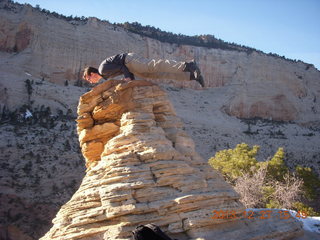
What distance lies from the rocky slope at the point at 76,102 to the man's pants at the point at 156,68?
41.5 ft

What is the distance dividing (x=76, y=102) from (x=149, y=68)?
3055cm

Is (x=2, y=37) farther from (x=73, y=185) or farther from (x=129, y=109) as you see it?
(x=129, y=109)

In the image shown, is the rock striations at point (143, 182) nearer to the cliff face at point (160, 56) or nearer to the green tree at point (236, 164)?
the green tree at point (236, 164)

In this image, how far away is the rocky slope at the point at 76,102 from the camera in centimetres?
2178

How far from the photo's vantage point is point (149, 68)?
759 cm

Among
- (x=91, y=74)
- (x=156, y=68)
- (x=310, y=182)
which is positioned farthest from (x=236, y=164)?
(x=91, y=74)

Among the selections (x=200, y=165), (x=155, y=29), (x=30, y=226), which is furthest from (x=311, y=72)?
(x=200, y=165)

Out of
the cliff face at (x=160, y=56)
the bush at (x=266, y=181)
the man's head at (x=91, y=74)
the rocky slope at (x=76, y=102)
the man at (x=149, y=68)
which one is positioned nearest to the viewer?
the man at (x=149, y=68)

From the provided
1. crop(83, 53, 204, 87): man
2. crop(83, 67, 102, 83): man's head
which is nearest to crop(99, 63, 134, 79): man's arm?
crop(83, 53, 204, 87): man

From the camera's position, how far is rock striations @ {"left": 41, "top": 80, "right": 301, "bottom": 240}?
570cm

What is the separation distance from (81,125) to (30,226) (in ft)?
39.7

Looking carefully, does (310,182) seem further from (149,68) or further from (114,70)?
(114,70)

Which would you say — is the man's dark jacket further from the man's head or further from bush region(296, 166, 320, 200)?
bush region(296, 166, 320, 200)

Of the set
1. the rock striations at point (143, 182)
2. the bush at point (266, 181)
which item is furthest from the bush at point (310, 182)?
the rock striations at point (143, 182)
